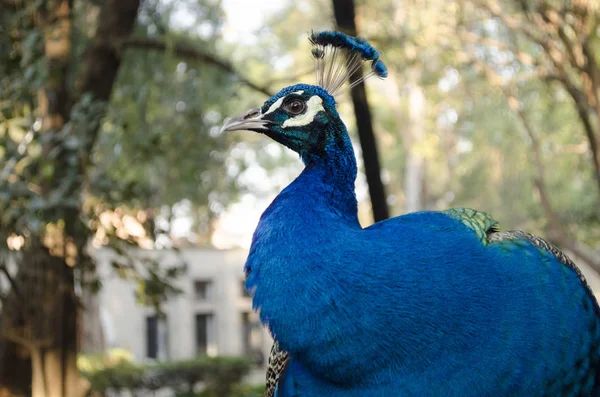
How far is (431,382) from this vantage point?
1.24 m

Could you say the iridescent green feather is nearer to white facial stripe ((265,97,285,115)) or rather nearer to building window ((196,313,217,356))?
white facial stripe ((265,97,285,115))

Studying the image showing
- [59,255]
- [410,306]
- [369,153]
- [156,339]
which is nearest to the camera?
[410,306]

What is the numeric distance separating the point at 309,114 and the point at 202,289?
1527cm

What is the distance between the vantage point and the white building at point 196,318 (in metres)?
14.7

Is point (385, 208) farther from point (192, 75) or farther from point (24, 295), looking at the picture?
point (192, 75)

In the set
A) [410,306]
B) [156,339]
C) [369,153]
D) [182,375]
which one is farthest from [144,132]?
[156,339]

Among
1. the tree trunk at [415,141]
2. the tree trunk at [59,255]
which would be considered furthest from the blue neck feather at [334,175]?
the tree trunk at [415,141]

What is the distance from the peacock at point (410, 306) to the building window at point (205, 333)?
50.4 feet

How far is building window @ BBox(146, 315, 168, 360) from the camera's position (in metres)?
15.4

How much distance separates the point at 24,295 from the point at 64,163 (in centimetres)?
106

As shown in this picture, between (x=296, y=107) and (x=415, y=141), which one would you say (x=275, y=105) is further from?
(x=415, y=141)

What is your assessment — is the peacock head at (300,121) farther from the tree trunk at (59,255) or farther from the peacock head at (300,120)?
the tree trunk at (59,255)

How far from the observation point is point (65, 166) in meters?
3.01

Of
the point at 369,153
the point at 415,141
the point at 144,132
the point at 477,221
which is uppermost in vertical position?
the point at 415,141
